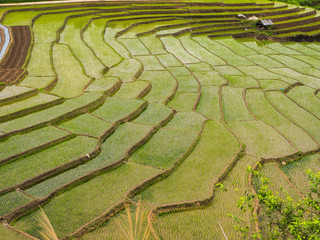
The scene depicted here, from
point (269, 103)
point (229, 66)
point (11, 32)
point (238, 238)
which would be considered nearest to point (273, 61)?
point (229, 66)

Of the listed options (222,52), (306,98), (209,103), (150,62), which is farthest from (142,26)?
(306,98)

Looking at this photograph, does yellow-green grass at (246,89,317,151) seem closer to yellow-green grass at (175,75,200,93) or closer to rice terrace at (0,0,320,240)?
rice terrace at (0,0,320,240)

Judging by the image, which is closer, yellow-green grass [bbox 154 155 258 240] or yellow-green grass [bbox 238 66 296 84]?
yellow-green grass [bbox 154 155 258 240]

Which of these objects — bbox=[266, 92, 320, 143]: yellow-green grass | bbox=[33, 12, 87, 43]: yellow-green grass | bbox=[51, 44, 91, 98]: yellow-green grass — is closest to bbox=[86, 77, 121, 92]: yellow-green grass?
bbox=[51, 44, 91, 98]: yellow-green grass

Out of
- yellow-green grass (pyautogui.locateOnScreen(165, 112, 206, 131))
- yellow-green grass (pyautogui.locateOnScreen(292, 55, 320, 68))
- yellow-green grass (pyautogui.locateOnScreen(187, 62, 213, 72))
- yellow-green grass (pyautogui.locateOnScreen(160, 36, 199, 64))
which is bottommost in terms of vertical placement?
yellow-green grass (pyautogui.locateOnScreen(165, 112, 206, 131))

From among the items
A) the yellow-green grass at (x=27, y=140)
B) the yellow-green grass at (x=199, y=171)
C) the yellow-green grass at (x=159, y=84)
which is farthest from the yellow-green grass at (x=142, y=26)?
the yellow-green grass at (x=199, y=171)

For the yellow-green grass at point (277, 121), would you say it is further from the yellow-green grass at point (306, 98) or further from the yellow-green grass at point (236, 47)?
the yellow-green grass at point (236, 47)

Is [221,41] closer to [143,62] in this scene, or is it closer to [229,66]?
[229,66]
